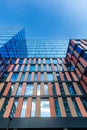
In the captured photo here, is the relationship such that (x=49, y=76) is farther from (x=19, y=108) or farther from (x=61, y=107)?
(x=19, y=108)

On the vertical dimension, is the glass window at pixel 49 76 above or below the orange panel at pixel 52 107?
below

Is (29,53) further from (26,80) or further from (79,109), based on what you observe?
(79,109)

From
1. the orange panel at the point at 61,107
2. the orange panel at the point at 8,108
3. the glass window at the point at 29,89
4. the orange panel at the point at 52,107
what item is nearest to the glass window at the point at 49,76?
the glass window at the point at 29,89

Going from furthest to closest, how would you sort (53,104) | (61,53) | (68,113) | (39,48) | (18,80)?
(39,48) < (61,53) < (18,80) < (53,104) < (68,113)

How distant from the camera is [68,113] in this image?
17.9 metres

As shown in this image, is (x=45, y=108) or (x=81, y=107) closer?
(x=81, y=107)

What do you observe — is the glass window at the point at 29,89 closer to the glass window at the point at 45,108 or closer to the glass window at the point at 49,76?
the glass window at the point at 45,108

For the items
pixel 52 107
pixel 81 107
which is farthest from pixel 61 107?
pixel 81 107

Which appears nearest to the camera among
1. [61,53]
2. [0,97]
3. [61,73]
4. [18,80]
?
[0,97]

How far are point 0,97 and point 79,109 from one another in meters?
12.5

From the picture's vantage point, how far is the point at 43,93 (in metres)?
22.1

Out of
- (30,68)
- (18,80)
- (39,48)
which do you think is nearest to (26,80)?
(18,80)

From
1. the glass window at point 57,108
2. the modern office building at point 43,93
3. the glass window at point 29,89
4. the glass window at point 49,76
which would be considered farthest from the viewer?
the glass window at point 49,76

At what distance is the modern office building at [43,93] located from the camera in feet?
51.9
